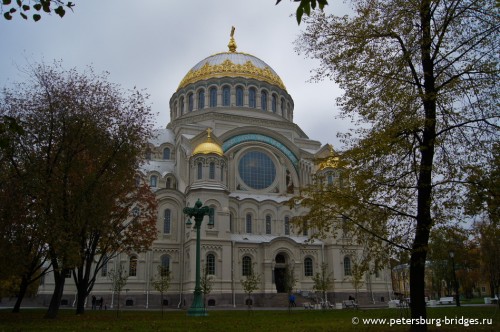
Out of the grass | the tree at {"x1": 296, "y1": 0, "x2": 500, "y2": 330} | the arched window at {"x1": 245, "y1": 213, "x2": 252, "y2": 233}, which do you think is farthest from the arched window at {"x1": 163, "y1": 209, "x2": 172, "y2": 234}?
the tree at {"x1": 296, "y1": 0, "x2": 500, "y2": 330}

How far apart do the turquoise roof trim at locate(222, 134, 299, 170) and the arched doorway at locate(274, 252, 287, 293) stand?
9411mm

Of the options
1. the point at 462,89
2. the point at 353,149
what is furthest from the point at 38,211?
the point at 462,89

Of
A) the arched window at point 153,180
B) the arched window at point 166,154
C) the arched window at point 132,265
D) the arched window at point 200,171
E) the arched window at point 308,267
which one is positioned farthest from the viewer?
the arched window at point 166,154

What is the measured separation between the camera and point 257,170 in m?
42.1

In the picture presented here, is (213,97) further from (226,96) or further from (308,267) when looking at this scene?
(308,267)

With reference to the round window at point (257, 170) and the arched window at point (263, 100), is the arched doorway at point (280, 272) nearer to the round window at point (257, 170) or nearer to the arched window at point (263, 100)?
the round window at point (257, 170)

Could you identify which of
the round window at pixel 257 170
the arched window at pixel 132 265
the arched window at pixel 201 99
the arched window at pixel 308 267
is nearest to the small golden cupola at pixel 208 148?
the round window at pixel 257 170

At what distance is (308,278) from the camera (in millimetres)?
38406

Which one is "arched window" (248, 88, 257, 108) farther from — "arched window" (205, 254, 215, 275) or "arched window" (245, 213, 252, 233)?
"arched window" (205, 254, 215, 275)

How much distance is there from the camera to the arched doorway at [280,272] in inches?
1491

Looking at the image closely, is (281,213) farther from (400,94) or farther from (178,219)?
(400,94)

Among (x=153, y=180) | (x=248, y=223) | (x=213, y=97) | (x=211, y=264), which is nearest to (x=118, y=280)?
(x=211, y=264)

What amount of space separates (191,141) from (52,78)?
21804 mm

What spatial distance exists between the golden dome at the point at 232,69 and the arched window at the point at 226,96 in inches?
56.8
